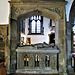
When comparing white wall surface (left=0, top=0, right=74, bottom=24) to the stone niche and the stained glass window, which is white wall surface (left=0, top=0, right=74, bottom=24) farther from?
the stained glass window

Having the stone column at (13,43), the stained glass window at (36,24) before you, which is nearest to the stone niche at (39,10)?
the stone column at (13,43)

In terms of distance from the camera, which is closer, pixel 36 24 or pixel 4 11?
pixel 4 11

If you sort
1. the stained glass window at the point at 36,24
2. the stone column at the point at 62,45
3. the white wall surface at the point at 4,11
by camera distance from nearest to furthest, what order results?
1. the stone column at the point at 62,45
2. the white wall surface at the point at 4,11
3. the stained glass window at the point at 36,24

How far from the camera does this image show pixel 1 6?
2.52 m

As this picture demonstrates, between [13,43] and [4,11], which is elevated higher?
[4,11]

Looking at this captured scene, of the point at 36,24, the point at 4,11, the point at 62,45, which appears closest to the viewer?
the point at 62,45

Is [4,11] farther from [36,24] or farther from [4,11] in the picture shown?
[36,24]

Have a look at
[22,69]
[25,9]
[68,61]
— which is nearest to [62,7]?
[25,9]

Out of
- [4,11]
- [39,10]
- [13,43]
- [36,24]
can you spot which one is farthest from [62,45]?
[36,24]

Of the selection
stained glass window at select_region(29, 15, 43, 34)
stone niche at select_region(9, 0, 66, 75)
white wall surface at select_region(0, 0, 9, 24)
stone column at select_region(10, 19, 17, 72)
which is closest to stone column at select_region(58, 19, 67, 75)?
stone niche at select_region(9, 0, 66, 75)

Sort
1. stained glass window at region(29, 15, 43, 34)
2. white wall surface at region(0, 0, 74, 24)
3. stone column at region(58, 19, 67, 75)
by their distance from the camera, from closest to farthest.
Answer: stone column at region(58, 19, 67, 75) → white wall surface at region(0, 0, 74, 24) → stained glass window at region(29, 15, 43, 34)

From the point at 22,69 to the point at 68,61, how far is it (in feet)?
5.08

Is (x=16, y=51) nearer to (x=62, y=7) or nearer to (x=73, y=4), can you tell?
(x=62, y=7)

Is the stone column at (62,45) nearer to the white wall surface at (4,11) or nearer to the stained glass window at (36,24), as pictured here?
the white wall surface at (4,11)
